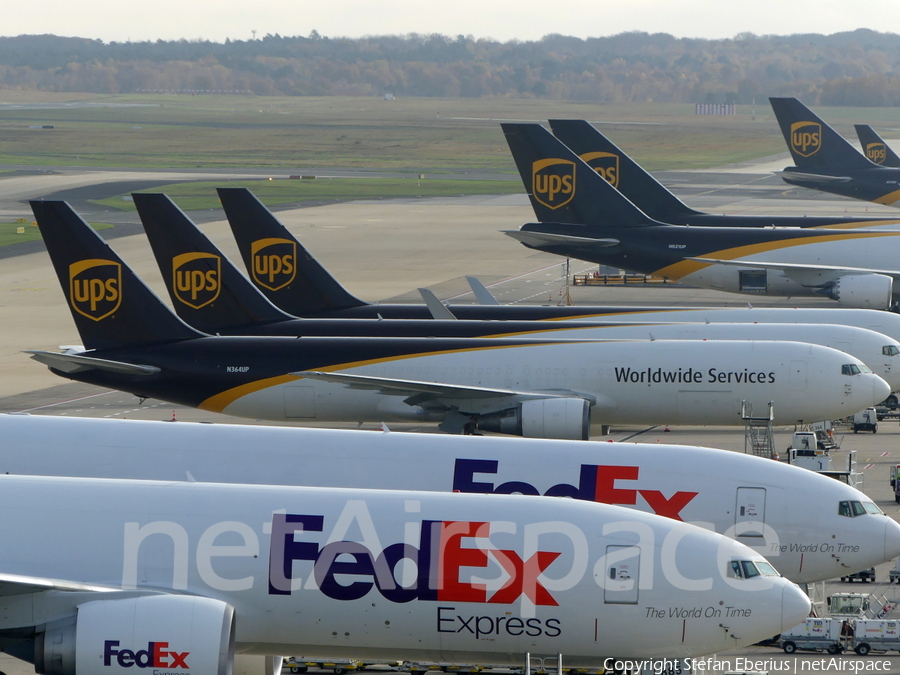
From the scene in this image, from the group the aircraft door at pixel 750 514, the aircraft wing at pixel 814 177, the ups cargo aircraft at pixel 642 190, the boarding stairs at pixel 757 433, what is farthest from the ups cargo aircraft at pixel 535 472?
the aircraft wing at pixel 814 177

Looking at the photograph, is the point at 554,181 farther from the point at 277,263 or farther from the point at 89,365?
the point at 89,365

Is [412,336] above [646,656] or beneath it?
above

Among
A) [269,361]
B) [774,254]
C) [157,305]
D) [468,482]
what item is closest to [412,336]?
[269,361]

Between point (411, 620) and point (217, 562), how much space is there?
10.9ft

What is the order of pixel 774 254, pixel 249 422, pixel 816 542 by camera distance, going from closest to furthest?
pixel 816 542, pixel 249 422, pixel 774 254

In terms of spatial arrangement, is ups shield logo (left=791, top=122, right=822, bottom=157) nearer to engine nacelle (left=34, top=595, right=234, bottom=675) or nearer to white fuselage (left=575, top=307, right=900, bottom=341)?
white fuselage (left=575, top=307, right=900, bottom=341)

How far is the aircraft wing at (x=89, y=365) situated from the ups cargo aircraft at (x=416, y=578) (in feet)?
52.1

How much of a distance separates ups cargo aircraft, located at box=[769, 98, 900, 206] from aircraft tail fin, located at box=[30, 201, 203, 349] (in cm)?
6522

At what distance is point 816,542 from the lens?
78.3 feet

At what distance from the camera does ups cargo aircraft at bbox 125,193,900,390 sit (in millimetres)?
41281

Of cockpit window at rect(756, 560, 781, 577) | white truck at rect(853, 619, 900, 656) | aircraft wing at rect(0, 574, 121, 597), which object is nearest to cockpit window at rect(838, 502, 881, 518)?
white truck at rect(853, 619, 900, 656)

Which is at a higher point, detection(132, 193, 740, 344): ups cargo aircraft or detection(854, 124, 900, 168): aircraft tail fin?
detection(854, 124, 900, 168): aircraft tail fin

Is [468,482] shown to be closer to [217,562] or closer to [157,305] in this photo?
[217,562]

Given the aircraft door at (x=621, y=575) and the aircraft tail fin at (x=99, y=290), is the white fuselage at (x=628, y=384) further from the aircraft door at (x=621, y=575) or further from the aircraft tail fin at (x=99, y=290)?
the aircraft door at (x=621, y=575)
